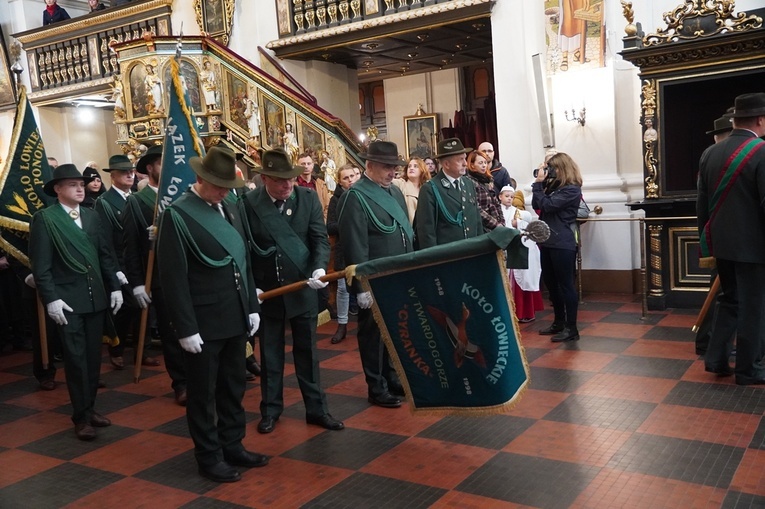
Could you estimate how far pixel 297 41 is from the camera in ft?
39.2

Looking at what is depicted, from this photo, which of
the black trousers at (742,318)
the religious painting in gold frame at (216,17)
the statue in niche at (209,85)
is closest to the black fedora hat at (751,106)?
the black trousers at (742,318)

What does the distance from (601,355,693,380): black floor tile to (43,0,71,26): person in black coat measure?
1446 cm

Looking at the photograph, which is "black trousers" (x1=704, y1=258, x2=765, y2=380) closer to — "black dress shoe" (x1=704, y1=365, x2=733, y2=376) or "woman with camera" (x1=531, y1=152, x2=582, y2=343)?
"black dress shoe" (x1=704, y1=365, x2=733, y2=376)

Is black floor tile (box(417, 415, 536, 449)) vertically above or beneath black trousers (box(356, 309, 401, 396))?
beneath

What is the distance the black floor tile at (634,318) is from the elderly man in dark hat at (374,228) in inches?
120

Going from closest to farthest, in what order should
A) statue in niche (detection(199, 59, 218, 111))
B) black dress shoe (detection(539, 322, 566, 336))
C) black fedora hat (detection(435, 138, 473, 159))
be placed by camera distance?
black fedora hat (detection(435, 138, 473, 159))
black dress shoe (detection(539, 322, 566, 336))
statue in niche (detection(199, 59, 218, 111))

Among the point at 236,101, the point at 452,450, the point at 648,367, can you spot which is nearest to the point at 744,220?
the point at 648,367

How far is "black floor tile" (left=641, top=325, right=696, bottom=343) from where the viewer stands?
20.4ft

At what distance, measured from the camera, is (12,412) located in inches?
212

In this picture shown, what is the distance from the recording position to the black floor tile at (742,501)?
123 inches

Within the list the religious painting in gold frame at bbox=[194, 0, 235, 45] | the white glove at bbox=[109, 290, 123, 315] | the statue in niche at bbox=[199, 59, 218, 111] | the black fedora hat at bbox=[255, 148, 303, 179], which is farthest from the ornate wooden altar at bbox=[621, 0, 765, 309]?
the religious painting in gold frame at bbox=[194, 0, 235, 45]

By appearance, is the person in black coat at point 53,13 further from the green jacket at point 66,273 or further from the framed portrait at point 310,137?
the green jacket at point 66,273

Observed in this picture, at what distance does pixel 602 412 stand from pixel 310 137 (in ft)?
27.1

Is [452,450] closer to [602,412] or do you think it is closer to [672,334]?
[602,412]
